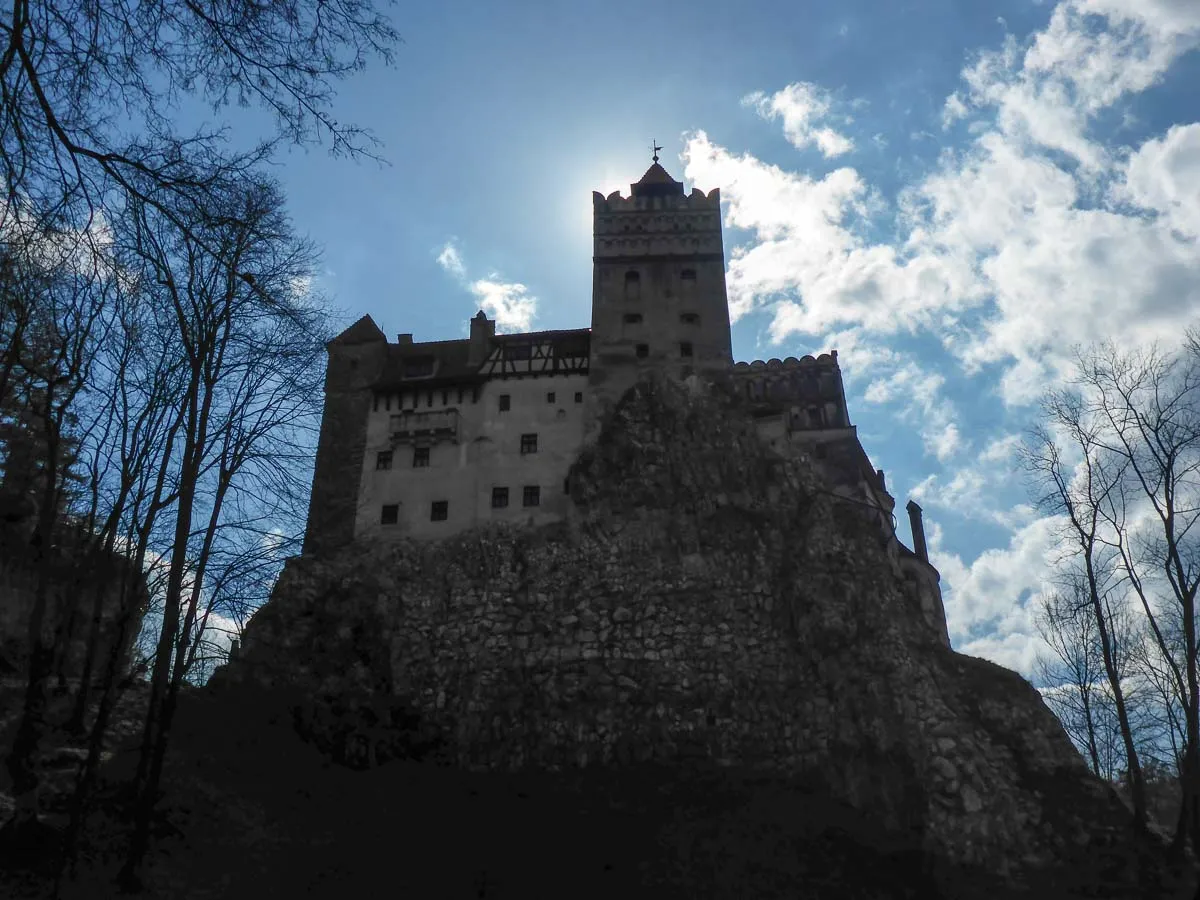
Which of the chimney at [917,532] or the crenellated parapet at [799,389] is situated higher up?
the crenellated parapet at [799,389]

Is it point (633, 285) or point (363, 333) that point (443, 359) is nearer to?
point (363, 333)

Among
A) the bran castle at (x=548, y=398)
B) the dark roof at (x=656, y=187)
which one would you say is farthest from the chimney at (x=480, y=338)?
the dark roof at (x=656, y=187)

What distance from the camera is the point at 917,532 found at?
4853cm

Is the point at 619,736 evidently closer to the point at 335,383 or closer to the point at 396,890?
the point at 396,890

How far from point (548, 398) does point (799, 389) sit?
46.1 ft

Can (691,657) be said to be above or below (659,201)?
below

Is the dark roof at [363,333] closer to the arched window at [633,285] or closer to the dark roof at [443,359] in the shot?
the dark roof at [443,359]

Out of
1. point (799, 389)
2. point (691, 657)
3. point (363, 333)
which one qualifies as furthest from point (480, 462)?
point (799, 389)

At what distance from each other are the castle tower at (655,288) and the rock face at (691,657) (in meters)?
4.26

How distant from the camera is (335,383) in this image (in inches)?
1848

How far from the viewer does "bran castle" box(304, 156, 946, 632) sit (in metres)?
41.9

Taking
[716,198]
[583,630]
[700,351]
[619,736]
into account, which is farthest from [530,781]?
[716,198]

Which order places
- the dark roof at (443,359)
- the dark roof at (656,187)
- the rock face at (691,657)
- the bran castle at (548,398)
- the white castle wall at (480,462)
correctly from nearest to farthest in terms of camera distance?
1. the rock face at (691,657)
2. the white castle wall at (480,462)
3. the bran castle at (548,398)
4. the dark roof at (443,359)
5. the dark roof at (656,187)

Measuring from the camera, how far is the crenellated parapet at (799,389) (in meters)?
45.5
